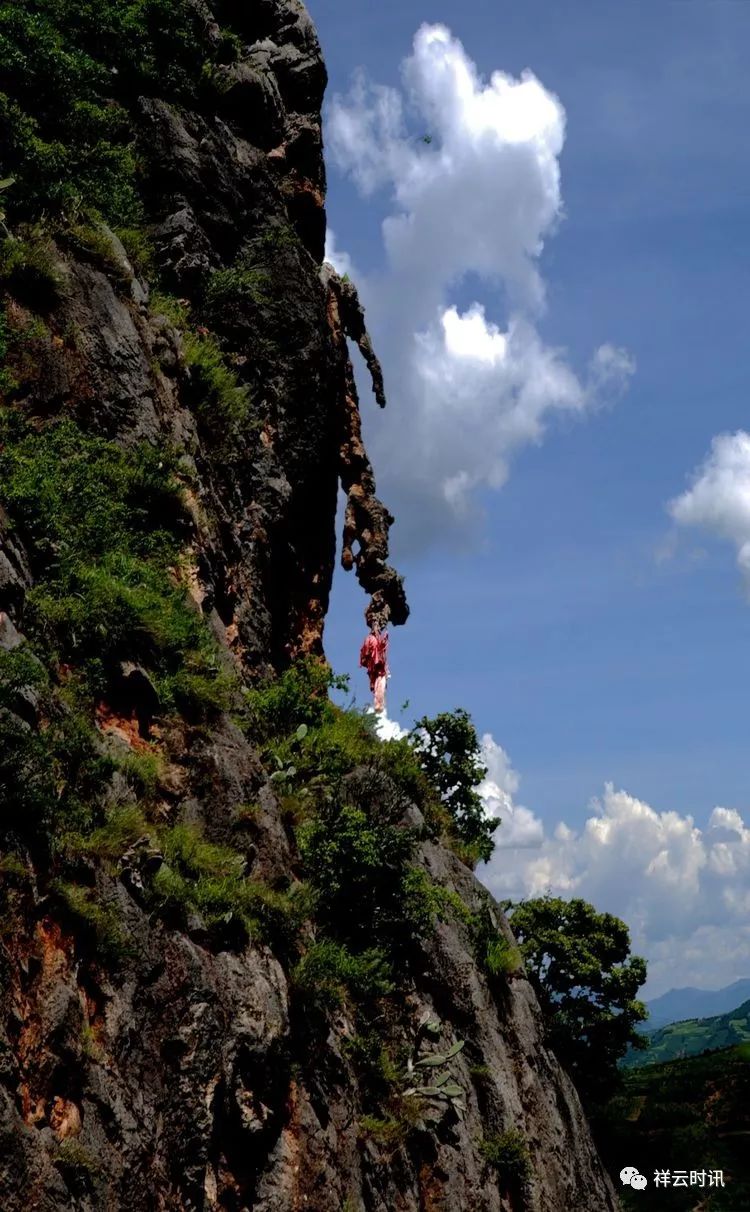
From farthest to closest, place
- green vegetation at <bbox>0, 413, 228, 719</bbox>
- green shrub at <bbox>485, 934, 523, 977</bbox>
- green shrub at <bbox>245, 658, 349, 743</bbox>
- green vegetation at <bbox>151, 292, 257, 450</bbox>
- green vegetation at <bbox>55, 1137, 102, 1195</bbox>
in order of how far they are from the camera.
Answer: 1. green vegetation at <bbox>151, 292, 257, 450</bbox>
2. green shrub at <bbox>485, 934, 523, 977</bbox>
3. green shrub at <bbox>245, 658, 349, 743</bbox>
4. green vegetation at <bbox>0, 413, 228, 719</bbox>
5. green vegetation at <bbox>55, 1137, 102, 1195</bbox>

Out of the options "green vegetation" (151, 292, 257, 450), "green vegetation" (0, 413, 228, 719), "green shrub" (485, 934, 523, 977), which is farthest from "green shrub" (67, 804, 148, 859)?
"green vegetation" (151, 292, 257, 450)

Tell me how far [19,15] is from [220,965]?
63.2ft

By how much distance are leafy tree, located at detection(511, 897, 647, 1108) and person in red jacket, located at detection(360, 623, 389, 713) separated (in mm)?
14348

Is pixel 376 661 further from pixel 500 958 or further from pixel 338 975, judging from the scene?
pixel 338 975

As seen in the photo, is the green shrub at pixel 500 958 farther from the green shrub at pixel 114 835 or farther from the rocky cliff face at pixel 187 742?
the green shrub at pixel 114 835

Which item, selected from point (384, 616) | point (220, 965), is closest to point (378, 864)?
point (220, 965)

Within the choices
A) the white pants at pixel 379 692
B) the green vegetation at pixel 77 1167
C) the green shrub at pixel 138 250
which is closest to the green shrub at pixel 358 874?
the green vegetation at pixel 77 1167

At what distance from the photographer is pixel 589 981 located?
3656 cm

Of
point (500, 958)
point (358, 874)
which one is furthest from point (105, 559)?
point (500, 958)

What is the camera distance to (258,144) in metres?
26.8

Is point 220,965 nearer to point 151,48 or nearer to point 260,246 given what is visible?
point 260,246

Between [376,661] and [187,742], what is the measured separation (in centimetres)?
1527

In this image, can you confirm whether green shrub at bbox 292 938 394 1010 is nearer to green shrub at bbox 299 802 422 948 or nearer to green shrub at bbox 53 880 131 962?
green shrub at bbox 299 802 422 948

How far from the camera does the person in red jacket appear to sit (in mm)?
27562
